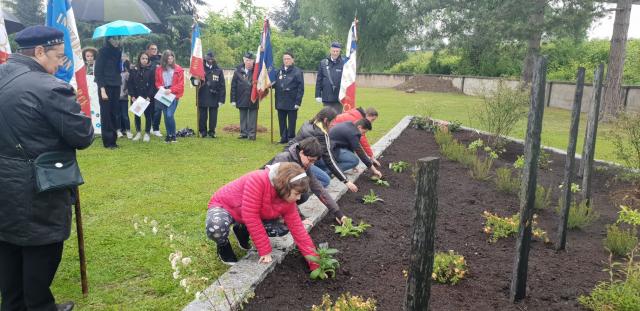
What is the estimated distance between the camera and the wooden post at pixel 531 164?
282cm

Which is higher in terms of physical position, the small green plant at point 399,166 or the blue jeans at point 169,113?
the blue jeans at point 169,113

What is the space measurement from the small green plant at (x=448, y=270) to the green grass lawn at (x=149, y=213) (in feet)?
5.16

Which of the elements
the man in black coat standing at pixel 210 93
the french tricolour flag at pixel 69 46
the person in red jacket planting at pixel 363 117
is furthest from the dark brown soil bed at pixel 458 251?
the man in black coat standing at pixel 210 93

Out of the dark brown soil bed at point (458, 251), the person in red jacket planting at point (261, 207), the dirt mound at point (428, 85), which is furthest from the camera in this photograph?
the dirt mound at point (428, 85)

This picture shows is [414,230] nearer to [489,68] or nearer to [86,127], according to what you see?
[86,127]

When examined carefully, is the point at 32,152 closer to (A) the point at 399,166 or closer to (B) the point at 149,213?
(B) the point at 149,213

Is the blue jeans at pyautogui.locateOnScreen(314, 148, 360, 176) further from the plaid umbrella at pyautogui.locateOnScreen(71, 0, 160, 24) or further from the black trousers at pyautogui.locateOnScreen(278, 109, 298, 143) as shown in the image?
the plaid umbrella at pyautogui.locateOnScreen(71, 0, 160, 24)

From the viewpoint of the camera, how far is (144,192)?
19.3 ft

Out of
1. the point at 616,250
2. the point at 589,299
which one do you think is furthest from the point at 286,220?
the point at 616,250

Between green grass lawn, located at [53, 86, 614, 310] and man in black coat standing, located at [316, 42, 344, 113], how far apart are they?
1.29 metres

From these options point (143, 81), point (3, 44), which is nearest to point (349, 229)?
point (3, 44)

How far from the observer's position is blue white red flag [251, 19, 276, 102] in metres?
9.85

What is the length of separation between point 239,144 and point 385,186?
164 inches

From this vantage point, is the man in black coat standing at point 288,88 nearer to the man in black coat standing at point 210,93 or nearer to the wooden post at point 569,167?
the man in black coat standing at point 210,93
